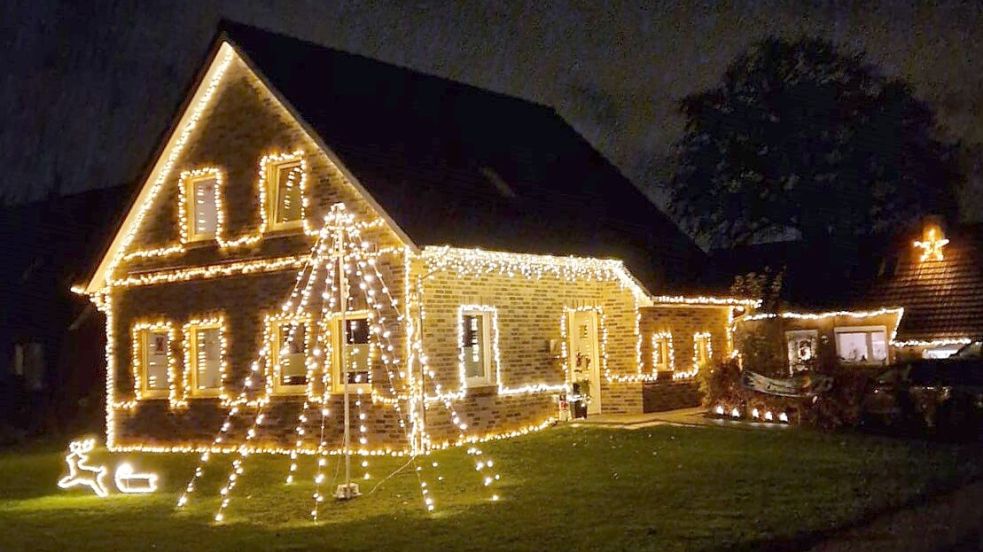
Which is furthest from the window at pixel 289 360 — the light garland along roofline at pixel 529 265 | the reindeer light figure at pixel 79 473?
the reindeer light figure at pixel 79 473

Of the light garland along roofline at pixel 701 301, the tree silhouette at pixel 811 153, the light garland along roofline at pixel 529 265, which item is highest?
the tree silhouette at pixel 811 153

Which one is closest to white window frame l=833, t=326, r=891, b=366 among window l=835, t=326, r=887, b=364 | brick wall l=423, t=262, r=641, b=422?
window l=835, t=326, r=887, b=364

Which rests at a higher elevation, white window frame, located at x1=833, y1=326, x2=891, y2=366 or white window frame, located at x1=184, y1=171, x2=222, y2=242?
white window frame, located at x1=184, y1=171, x2=222, y2=242

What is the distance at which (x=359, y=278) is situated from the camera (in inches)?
693

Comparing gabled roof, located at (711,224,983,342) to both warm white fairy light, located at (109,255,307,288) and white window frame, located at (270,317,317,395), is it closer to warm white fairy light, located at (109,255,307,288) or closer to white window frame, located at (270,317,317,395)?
white window frame, located at (270,317,317,395)

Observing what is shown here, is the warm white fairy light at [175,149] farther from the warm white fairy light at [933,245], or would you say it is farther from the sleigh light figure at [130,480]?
the warm white fairy light at [933,245]

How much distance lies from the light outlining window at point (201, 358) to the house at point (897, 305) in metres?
12.3

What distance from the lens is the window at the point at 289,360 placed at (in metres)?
18.5

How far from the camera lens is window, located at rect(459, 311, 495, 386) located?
18516 mm

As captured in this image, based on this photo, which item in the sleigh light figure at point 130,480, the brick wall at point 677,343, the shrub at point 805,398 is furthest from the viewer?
the brick wall at point 677,343

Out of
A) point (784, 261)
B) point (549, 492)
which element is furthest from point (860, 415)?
point (784, 261)

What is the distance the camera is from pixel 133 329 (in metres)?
20.8

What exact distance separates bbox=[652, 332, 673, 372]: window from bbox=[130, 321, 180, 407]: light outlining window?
9.76 m

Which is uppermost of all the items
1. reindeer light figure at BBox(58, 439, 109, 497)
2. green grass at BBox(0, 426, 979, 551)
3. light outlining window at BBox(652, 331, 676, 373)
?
light outlining window at BBox(652, 331, 676, 373)
